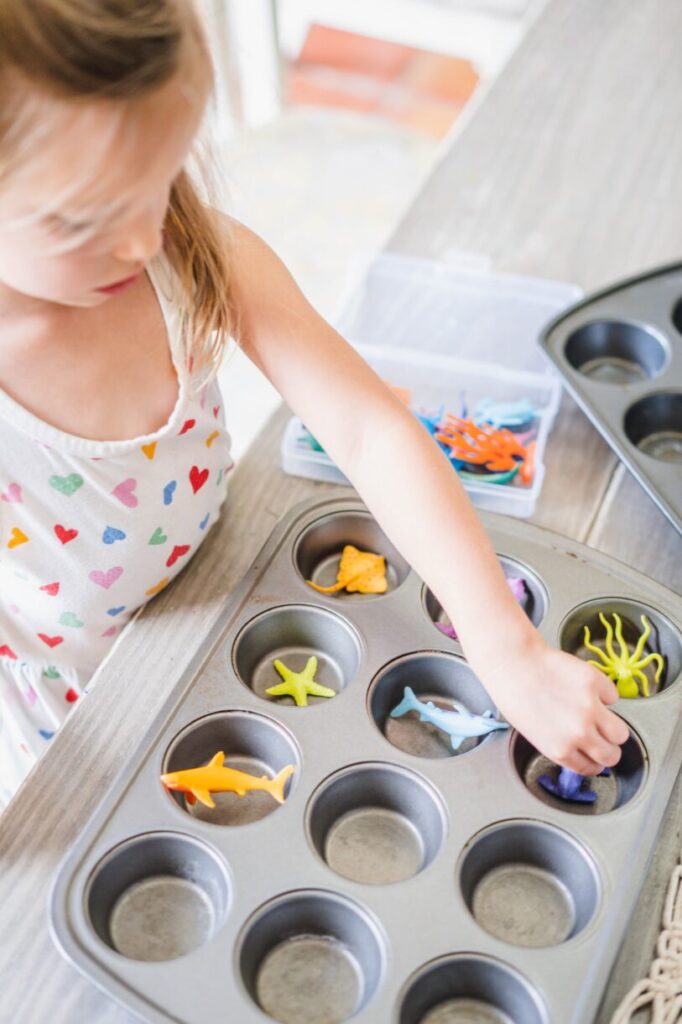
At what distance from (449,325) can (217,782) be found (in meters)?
0.58

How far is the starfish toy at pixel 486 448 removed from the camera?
0.89 m

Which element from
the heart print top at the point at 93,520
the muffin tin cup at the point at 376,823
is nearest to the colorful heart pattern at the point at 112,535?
the heart print top at the point at 93,520

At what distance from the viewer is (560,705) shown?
0.67 meters

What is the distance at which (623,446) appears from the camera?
0.89 metres

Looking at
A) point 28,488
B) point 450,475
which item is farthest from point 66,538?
point 450,475

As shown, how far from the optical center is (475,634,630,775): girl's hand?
67 cm

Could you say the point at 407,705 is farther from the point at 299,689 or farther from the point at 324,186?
the point at 324,186

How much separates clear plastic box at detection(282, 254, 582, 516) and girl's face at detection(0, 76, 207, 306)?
1.43 ft

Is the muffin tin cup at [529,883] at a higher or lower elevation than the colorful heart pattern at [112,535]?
lower

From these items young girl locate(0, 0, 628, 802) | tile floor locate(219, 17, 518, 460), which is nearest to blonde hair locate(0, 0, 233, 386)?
young girl locate(0, 0, 628, 802)

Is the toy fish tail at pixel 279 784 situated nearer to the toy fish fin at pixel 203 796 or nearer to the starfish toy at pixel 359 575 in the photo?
the toy fish fin at pixel 203 796

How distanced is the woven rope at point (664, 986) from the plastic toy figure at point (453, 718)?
0.15 metres

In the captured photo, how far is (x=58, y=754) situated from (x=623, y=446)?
496 mm

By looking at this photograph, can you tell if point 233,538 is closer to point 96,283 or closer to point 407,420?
point 407,420
